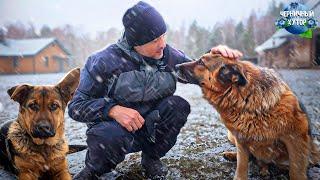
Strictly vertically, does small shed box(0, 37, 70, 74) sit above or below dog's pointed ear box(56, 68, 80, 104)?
below

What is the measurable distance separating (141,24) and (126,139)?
4.47 ft

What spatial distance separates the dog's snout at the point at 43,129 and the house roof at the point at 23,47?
1966 inches

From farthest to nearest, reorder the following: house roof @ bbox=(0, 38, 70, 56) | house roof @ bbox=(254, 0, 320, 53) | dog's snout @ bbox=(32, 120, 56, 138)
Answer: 1. house roof @ bbox=(0, 38, 70, 56)
2. house roof @ bbox=(254, 0, 320, 53)
3. dog's snout @ bbox=(32, 120, 56, 138)

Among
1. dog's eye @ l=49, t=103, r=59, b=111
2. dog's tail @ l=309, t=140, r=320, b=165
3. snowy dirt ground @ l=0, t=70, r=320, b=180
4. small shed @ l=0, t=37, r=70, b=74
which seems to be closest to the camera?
dog's eye @ l=49, t=103, r=59, b=111

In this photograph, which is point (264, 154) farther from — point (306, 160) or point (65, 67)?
point (65, 67)

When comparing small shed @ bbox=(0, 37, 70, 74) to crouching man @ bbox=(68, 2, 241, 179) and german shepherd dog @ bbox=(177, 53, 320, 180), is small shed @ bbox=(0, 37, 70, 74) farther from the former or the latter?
german shepherd dog @ bbox=(177, 53, 320, 180)

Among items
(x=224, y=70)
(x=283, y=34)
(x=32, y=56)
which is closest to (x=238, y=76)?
(x=224, y=70)

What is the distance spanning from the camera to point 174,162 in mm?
4523

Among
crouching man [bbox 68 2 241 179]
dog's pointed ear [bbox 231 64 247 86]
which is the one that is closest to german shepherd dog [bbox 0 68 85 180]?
crouching man [bbox 68 2 241 179]

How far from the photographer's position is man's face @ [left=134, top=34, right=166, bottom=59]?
4062mm

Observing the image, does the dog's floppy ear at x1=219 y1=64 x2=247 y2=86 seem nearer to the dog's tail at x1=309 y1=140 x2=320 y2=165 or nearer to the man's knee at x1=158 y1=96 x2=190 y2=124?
the man's knee at x1=158 y1=96 x2=190 y2=124

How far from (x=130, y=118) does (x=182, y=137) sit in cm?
248

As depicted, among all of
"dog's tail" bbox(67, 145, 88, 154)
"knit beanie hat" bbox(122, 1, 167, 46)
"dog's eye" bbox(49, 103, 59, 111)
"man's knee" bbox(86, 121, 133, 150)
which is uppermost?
"knit beanie hat" bbox(122, 1, 167, 46)

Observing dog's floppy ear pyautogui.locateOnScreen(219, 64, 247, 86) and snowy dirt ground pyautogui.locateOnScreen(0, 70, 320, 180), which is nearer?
dog's floppy ear pyautogui.locateOnScreen(219, 64, 247, 86)
